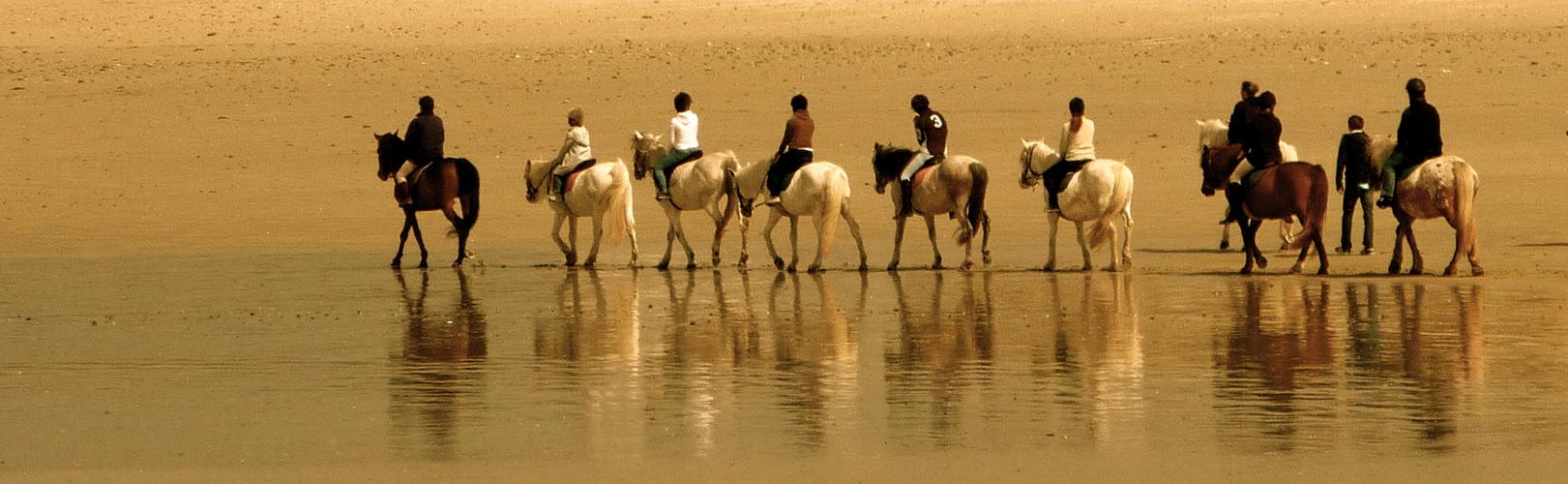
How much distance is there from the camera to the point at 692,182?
65.3 ft

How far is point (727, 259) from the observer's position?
21.5 meters

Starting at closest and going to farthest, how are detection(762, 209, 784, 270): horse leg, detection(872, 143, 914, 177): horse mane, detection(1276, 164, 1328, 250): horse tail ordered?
detection(1276, 164, 1328, 250): horse tail < detection(872, 143, 914, 177): horse mane < detection(762, 209, 784, 270): horse leg

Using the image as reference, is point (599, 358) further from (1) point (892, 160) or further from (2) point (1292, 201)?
(2) point (1292, 201)

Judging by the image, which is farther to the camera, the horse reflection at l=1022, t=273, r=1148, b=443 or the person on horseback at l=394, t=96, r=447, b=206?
the person on horseback at l=394, t=96, r=447, b=206

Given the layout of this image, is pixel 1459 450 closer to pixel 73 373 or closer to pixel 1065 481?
pixel 1065 481

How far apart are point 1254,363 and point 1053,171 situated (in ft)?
23.8

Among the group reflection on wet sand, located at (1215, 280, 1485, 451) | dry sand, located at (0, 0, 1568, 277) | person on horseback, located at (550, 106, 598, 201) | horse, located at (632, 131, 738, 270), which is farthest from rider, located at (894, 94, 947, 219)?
reflection on wet sand, located at (1215, 280, 1485, 451)

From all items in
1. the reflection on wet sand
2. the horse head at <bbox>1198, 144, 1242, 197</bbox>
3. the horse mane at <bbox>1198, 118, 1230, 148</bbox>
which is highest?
the horse mane at <bbox>1198, 118, 1230, 148</bbox>

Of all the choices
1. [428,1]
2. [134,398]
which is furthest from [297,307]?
[428,1]

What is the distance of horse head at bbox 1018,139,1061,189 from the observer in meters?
19.1

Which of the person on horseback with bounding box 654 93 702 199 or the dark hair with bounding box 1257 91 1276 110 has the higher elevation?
the dark hair with bounding box 1257 91 1276 110

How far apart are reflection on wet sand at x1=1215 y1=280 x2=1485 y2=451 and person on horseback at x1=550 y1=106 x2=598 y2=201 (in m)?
6.96

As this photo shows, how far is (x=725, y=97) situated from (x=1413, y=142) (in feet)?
73.5

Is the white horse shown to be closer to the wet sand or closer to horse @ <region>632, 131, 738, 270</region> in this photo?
the wet sand
